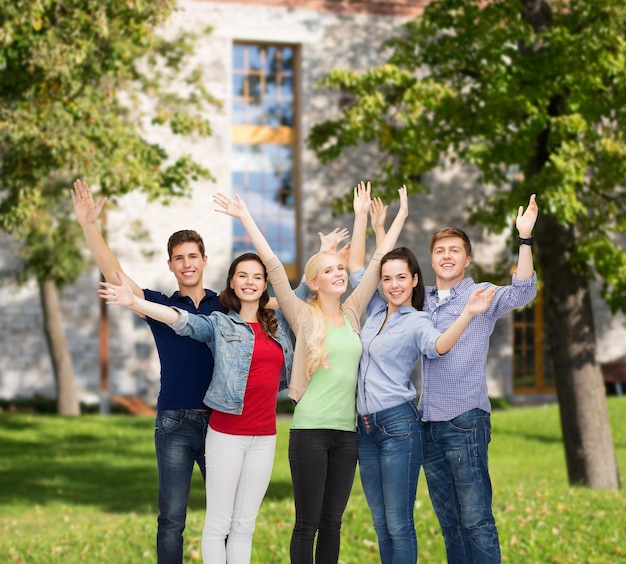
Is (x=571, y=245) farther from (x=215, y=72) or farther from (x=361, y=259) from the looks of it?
(x=215, y=72)

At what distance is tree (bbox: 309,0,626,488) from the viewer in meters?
10.9

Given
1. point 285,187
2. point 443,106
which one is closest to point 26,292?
point 285,187

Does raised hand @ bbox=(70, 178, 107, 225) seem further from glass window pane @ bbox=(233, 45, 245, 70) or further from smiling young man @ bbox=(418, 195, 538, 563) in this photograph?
glass window pane @ bbox=(233, 45, 245, 70)

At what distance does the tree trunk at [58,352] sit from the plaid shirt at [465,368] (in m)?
16.5

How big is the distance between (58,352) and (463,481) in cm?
1750

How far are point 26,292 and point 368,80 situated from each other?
44.1 ft

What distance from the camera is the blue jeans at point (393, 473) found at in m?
4.97

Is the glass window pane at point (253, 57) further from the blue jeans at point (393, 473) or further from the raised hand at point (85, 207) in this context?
the blue jeans at point (393, 473)

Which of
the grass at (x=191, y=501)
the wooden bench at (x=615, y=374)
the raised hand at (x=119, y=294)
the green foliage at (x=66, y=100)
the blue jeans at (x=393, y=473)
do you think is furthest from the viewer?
the wooden bench at (x=615, y=374)

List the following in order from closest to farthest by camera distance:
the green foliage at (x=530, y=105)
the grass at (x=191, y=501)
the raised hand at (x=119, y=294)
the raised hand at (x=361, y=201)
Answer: the raised hand at (x=119, y=294), the raised hand at (x=361, y=201), the grass at (x=191, y=501), the green foliage at (x=530, y=105)

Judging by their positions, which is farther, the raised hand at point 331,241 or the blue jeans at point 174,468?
the raised hand at point 331,241

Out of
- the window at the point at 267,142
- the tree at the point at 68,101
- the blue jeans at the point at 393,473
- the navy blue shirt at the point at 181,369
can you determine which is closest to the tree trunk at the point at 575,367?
the tree at the point at 68,101

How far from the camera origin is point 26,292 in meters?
23.1

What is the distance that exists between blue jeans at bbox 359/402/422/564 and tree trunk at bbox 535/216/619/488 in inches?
296
